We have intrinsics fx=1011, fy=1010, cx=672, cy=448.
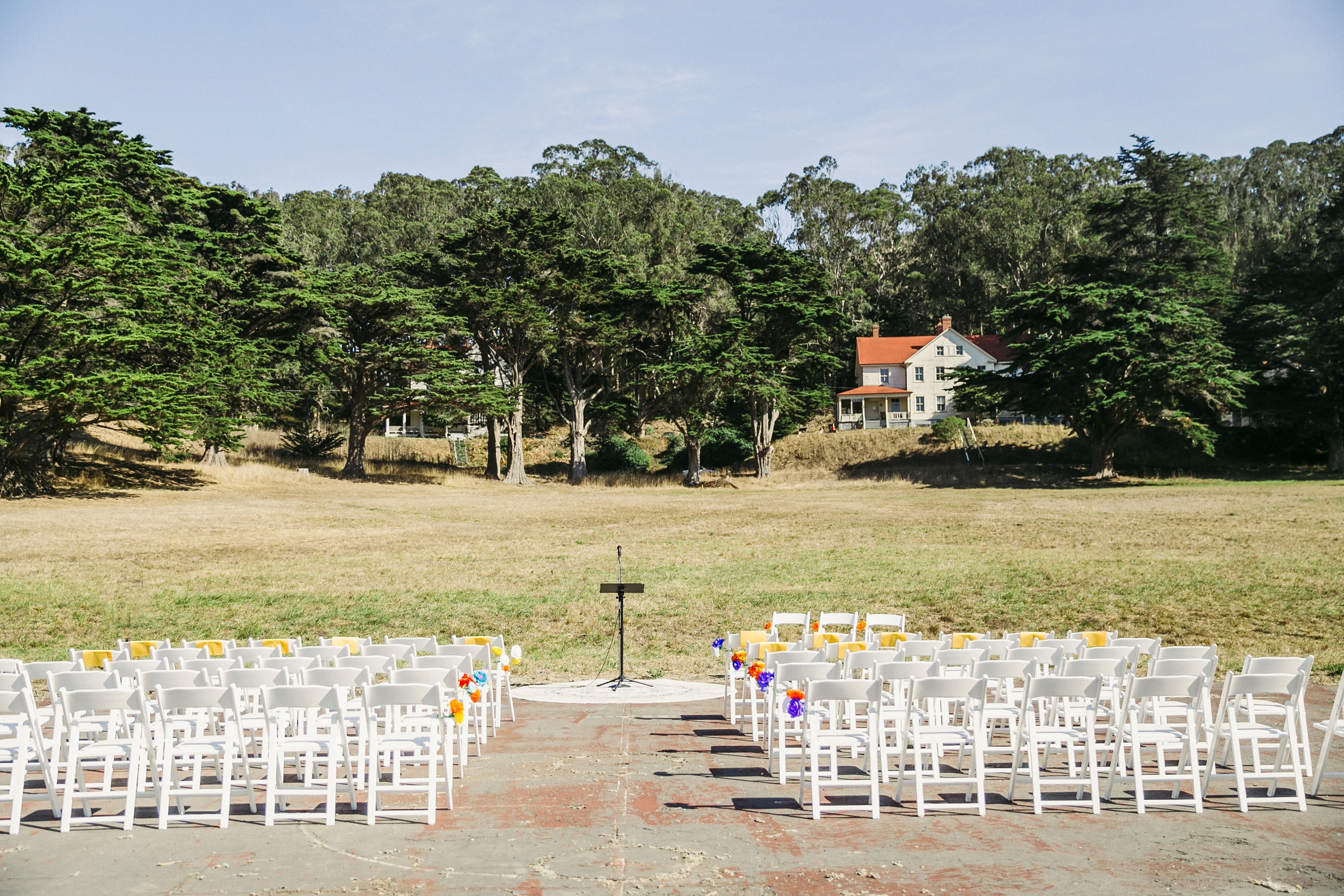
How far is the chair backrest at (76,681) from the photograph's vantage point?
25.6ft

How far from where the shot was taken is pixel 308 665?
28.9 ft

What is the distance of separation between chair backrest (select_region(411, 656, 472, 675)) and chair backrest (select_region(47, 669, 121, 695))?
2.46 meters

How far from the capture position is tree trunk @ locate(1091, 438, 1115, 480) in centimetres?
5044

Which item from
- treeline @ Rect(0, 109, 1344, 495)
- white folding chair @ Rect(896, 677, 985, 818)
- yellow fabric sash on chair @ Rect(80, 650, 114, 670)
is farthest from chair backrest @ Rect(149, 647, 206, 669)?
treeline @ Rect(0, 109, 1344, 495)

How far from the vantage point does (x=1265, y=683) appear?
7.51m

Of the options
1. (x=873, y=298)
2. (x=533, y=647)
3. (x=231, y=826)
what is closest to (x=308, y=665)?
(x=231, y=826)

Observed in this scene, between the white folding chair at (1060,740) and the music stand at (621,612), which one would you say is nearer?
the white folding chair at (1060,740)

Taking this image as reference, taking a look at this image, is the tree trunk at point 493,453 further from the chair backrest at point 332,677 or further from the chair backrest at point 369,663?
the chair backrest at point 332,677

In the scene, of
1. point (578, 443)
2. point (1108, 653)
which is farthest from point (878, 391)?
point (1108, 653)

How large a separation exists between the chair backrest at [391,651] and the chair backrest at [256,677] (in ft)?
5.28

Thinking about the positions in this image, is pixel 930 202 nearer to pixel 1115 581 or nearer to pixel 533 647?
pixel 1115 581

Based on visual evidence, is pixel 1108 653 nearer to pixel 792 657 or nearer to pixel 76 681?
pixel 792 657

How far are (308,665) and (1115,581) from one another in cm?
1780

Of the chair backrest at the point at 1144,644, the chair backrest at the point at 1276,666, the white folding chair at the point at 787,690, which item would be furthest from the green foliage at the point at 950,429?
the chair backrest at the point at 1276,666
